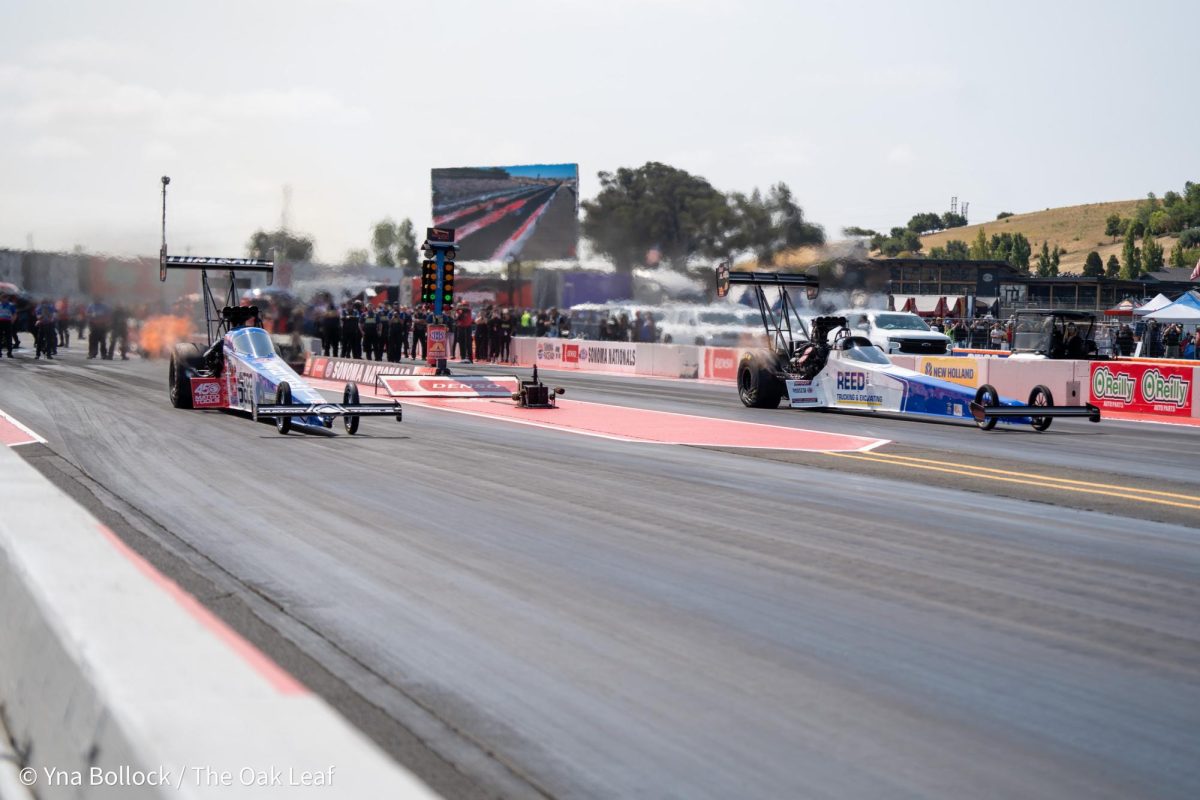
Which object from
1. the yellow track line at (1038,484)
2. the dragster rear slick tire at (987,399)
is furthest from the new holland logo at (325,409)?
the dragster rear slick tire at (987,399)

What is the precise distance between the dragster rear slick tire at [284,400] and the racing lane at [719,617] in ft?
8.09

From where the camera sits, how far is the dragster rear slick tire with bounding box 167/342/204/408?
782 inches

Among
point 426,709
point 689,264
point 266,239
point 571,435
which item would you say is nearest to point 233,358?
point 571,435

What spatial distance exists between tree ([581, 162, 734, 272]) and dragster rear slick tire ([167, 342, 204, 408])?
33.1 metres

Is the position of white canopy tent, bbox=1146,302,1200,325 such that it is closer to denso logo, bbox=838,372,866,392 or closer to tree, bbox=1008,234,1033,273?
denso logo, bbox=838,372,866,392

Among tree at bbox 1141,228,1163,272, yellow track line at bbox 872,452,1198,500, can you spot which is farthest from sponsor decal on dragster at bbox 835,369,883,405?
tree at bbox 1141,228,1163,272

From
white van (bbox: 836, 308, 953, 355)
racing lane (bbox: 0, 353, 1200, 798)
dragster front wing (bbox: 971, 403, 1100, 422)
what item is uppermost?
white van (bbox: 836, 308, 953, 355)

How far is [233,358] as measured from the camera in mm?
18266

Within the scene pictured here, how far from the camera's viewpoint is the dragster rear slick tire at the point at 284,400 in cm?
1595

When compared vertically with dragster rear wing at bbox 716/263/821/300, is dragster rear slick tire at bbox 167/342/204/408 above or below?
below

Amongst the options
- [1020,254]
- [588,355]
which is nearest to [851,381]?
[588,355]

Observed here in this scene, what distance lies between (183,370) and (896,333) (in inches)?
804

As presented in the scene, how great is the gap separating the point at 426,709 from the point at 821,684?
1657mm

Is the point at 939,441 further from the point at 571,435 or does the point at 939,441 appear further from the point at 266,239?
the point at 266,239
